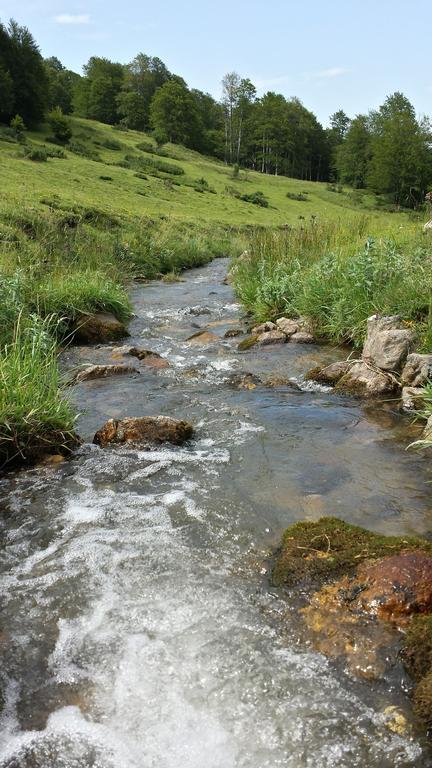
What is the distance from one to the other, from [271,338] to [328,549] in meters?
6.06

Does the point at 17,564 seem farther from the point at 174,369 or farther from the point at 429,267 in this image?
the point at 429,267

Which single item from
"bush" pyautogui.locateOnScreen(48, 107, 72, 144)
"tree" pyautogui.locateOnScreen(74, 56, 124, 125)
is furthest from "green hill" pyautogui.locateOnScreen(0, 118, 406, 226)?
"tree" pyautogui.locateOnScreen(74, 56, 124, 125)

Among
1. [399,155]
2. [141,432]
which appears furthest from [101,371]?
[399,155]

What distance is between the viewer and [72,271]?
12.0 meters

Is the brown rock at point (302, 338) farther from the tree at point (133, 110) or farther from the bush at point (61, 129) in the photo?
the tree at point (133, 110)

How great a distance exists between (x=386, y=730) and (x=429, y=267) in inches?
257

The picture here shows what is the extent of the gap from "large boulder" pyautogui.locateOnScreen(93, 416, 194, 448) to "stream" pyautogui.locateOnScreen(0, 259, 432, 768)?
0.50ft

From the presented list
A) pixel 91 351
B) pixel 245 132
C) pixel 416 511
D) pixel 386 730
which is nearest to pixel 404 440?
pixel 416 511

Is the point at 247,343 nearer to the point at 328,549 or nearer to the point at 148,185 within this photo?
the point at 328,549

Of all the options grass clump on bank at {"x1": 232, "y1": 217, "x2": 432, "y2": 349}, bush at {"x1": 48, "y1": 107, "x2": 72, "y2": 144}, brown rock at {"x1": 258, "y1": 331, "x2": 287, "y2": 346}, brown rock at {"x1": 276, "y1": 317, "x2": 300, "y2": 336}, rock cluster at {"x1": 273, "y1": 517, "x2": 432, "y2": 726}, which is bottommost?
rock cluster at {"x1": 273, "y1": 517, "x2": 432, "y2": 726}

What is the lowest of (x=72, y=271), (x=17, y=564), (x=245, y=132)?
(x=17, y=564)

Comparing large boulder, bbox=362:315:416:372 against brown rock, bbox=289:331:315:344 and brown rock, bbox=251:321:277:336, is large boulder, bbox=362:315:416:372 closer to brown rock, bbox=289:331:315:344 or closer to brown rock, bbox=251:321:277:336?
brown rock, bbox=289:331:315:344

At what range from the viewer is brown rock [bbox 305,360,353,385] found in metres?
7.13

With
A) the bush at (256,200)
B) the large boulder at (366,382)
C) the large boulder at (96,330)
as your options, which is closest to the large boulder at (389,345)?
the large boulder at (366,382)
